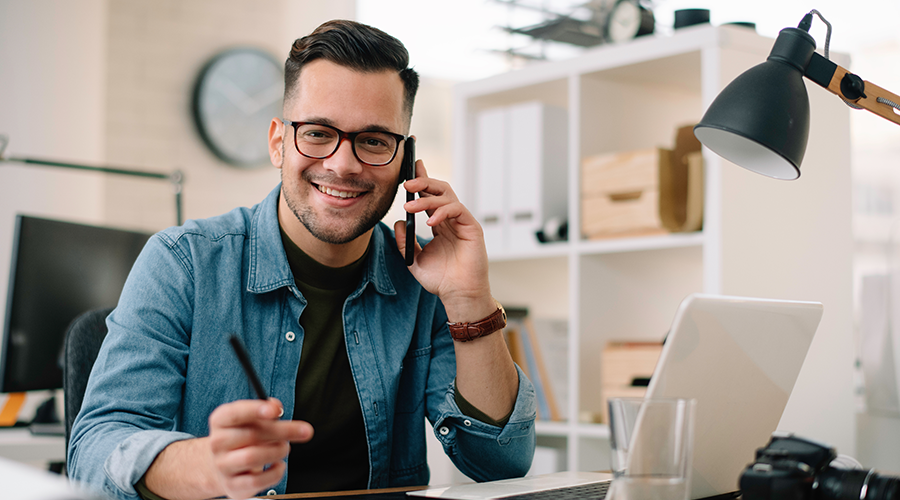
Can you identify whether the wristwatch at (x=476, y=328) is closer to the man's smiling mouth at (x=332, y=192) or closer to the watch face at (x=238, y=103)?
the man's smiling mouth at (x=332, y=192)

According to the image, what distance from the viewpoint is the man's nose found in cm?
129

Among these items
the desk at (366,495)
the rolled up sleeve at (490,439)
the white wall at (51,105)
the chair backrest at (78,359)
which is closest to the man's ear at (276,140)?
the chair backrest at (78,359)

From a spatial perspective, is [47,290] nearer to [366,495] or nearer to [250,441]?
[366,495]

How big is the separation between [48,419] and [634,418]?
5.95ft

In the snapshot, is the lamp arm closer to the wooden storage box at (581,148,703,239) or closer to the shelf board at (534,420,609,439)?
the wooden storage box at (581,148,703,239)

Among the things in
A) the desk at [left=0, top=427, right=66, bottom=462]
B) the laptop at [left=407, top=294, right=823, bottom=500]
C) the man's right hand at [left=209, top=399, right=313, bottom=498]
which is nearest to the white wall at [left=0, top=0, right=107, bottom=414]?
the desk at [left=0, top=427, right=66, bottom=462]

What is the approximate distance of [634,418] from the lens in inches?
27.1

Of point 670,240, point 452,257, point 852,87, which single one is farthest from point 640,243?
point 852,87

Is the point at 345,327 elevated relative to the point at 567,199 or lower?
lower

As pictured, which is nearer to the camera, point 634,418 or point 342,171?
point 634,418

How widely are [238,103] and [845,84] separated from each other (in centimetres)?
313

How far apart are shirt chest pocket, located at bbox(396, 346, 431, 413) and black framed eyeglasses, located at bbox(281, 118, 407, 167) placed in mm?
344

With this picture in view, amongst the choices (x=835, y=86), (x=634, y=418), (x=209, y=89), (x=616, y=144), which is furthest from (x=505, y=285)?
(x=209, y=89)

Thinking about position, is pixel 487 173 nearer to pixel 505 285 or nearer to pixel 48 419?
pixel 505 285
